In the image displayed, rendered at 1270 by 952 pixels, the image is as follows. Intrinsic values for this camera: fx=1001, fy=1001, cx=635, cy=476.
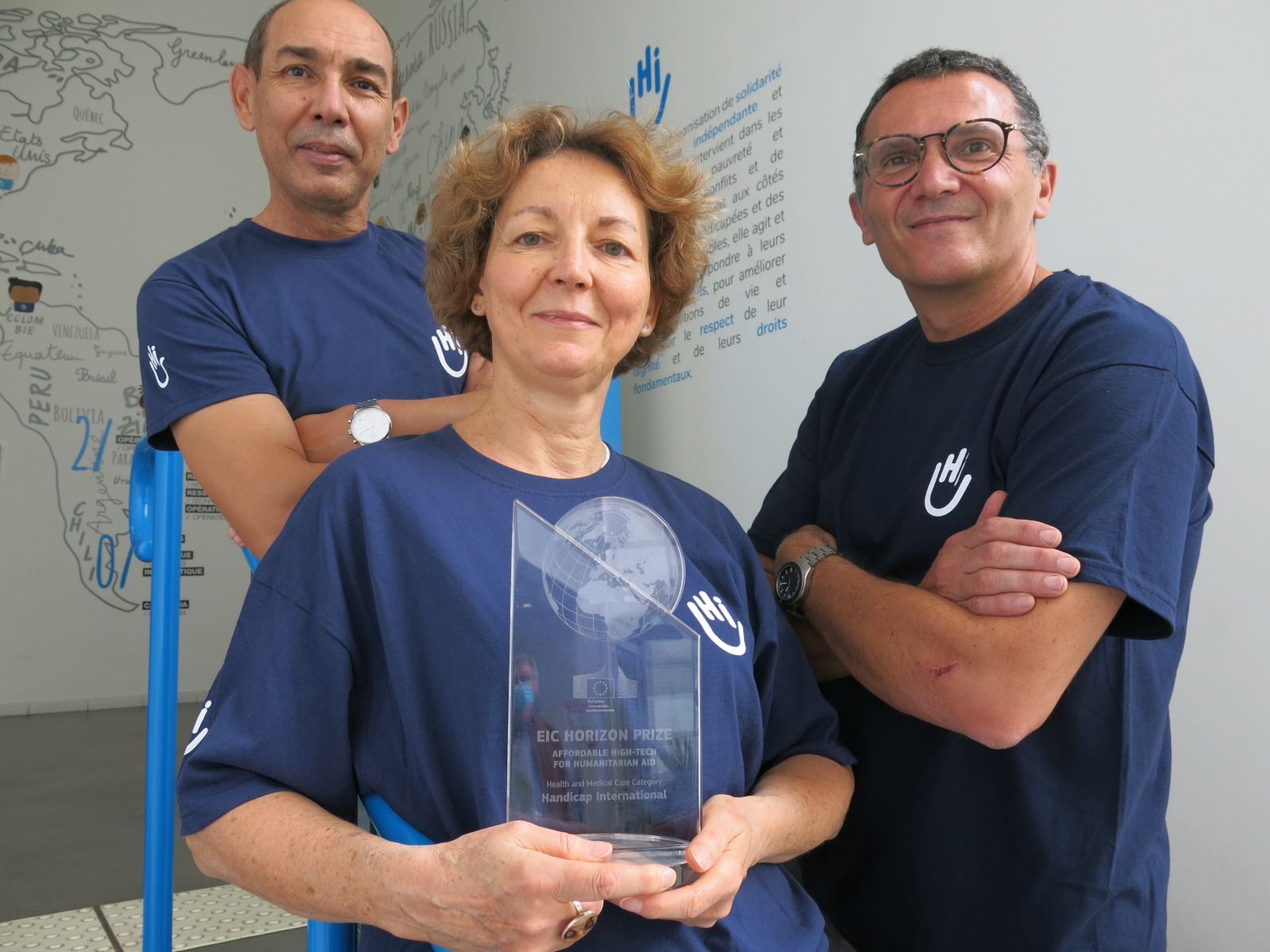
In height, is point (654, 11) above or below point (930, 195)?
above

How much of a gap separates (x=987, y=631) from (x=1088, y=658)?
0.66 ft

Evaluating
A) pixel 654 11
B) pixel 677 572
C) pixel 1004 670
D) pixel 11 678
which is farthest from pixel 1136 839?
pixel 11 678

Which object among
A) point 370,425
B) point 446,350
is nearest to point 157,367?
point 370,425

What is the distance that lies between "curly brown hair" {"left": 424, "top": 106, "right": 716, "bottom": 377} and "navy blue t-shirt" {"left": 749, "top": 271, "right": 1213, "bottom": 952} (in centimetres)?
42

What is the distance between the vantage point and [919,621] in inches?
46.0

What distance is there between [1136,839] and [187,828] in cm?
109

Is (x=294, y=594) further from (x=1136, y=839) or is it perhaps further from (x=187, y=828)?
(x=1136, y=839)

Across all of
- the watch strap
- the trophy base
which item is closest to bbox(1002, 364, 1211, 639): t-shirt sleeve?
the watch strap

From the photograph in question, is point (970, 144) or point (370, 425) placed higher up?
point (970, 144)

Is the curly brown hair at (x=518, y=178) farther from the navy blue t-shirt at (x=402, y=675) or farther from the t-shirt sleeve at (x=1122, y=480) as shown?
the t-shirt sleeve at (x=1122, y=480)

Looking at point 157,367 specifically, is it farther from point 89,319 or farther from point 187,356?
point 89,319

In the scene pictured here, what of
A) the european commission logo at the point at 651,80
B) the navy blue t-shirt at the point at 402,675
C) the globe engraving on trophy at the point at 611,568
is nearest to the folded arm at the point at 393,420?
the navy blue t-shirt at the point at 402,675

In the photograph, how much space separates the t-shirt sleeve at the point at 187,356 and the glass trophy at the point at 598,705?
736 mm

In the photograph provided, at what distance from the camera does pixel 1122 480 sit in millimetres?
1106
